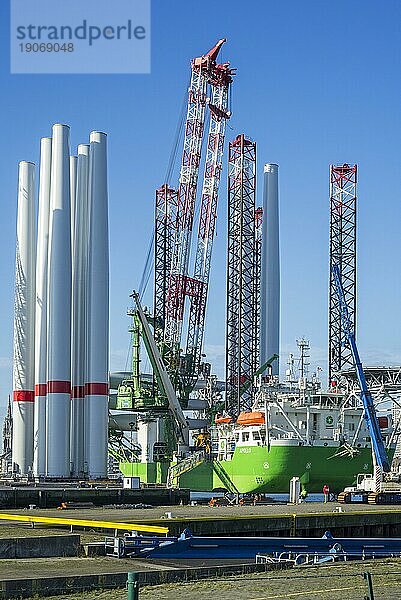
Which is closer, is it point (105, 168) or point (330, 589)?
point (330, 589)

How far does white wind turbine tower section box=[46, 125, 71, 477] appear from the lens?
74.6m

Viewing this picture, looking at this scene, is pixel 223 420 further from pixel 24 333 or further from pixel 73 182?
pixel 73 182

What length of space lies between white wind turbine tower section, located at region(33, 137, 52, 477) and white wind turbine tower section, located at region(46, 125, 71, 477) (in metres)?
1.67

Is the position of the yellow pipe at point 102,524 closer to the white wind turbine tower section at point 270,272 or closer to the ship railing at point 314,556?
the ship railing at point 314,556

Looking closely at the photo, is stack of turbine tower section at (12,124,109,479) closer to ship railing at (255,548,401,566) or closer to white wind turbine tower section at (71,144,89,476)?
white wind turbine tower section at (71,144,89,476)

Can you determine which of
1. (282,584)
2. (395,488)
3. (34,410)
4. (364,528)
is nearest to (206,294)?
(34,410)

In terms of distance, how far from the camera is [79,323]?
79938 millimetres

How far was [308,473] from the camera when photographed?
2872 inches

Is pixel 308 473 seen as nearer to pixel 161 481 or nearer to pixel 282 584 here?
pixel 161 481

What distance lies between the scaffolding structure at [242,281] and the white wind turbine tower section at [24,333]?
20.3m

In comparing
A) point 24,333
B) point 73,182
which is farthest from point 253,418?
point 73,182

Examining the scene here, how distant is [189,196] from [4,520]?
2700 inches

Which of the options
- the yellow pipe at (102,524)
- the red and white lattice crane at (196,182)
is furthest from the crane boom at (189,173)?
the yellow pipe at (102,524)

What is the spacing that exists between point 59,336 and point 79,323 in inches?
205
